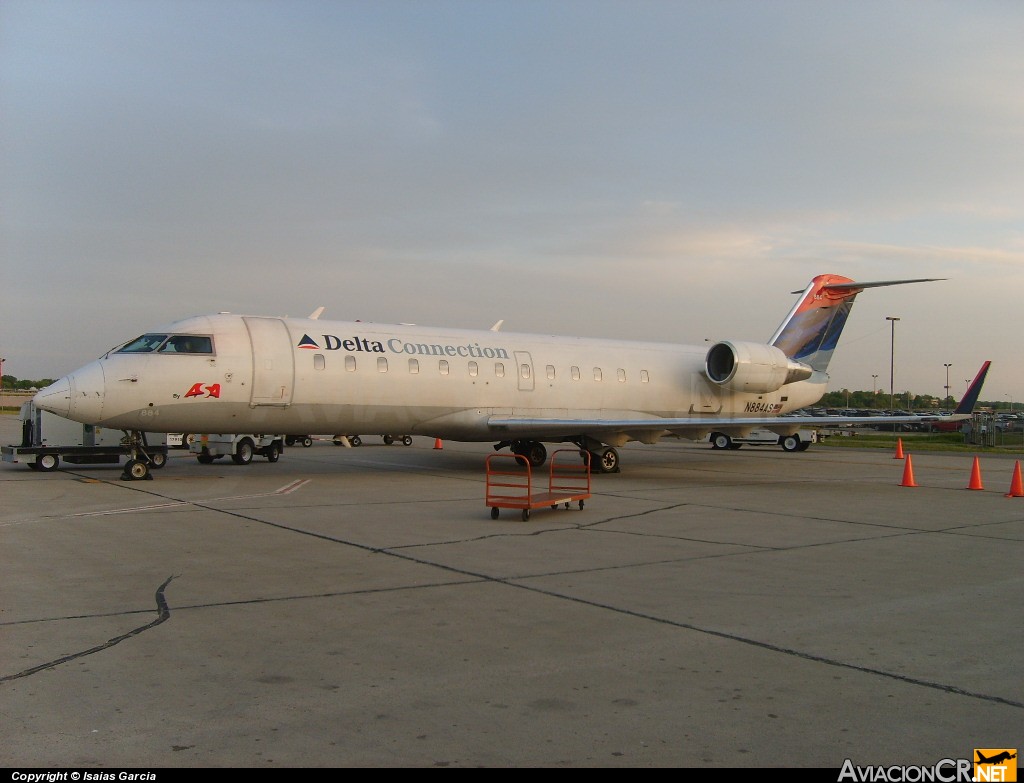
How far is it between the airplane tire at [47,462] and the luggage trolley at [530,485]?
10166mm

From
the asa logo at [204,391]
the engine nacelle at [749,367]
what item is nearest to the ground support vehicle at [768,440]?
the engine nacelle at [749,367]

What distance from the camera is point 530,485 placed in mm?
13656

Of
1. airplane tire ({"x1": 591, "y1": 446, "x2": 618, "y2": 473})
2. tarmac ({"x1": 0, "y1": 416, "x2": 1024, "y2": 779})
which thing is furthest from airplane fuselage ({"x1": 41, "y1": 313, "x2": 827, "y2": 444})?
tarmac ({"x1": 0, "y1": 416, "x2": 1024, "y2": 779})

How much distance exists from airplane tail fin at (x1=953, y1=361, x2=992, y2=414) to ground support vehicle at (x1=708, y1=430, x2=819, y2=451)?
10.4 meters

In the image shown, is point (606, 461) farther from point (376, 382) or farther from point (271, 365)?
point (271, 365)

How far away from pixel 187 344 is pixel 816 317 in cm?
1767

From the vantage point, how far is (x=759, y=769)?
389 cm

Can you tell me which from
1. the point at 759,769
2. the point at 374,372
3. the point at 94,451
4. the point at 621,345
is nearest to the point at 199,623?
the point at 759,769

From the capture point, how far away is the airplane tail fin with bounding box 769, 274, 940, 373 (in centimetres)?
2569

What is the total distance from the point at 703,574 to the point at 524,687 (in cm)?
388

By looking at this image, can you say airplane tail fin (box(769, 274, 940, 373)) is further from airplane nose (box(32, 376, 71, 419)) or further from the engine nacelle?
airplane nose (box(32, 376, 71, 419))

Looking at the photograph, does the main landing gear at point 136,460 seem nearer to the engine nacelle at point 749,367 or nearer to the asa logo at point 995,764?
the engine nacelle at point 749,367

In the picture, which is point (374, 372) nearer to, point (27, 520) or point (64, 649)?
point (27, 520)

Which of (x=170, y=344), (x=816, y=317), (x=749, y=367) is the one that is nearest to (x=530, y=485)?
(x=170, y=344)
